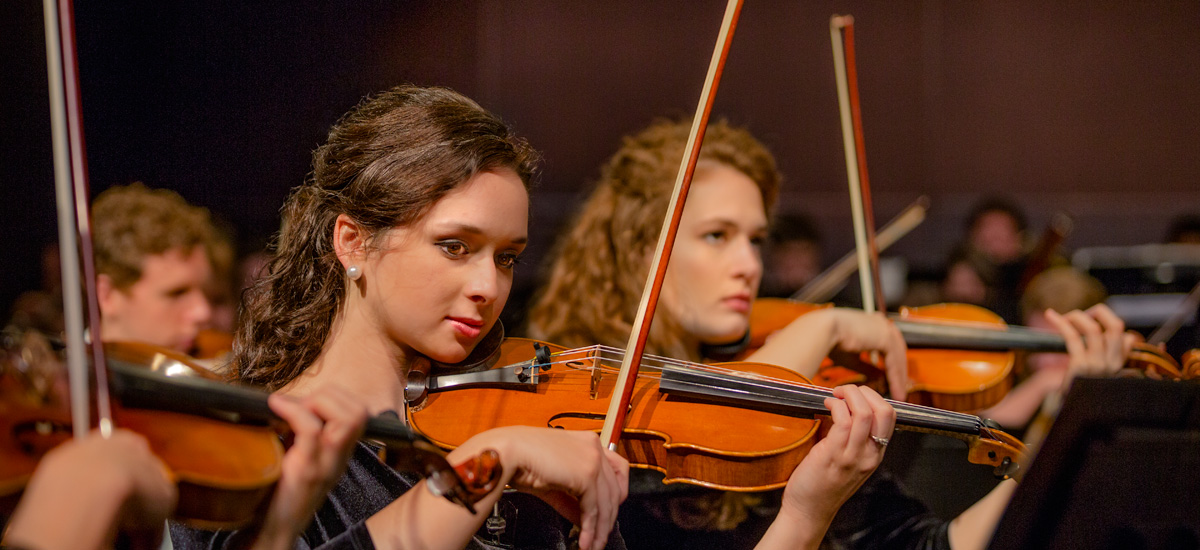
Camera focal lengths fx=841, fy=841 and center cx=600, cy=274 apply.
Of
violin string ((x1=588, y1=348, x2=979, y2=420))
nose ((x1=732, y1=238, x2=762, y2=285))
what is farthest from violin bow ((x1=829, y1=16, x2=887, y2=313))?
violin string ((x1=588, y1=348, x2=979, y2=420))

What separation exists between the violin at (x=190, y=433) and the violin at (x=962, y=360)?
3.46 feet

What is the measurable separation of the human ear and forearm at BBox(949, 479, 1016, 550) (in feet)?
3.33

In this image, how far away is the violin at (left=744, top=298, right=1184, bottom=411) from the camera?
66.7 inches

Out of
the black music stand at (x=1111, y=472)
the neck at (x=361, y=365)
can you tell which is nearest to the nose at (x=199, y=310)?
the neck at (x=361, y=365)

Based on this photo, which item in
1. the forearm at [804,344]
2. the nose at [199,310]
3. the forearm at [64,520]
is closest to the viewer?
the forearm at [64,520]

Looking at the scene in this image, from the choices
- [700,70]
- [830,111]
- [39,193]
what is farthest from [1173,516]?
[830,111]

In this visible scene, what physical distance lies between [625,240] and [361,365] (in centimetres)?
79

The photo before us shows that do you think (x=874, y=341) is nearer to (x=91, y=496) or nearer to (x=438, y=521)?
(x=438, y=521)

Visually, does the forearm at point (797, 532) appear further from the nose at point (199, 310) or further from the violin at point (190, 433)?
the nose at point (199, 310)

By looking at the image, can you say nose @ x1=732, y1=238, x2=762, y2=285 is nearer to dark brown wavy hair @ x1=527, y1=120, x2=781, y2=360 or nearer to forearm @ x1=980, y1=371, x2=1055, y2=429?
dark brown wavy hair @ x1=527, y1=120, x2=781, y2=360

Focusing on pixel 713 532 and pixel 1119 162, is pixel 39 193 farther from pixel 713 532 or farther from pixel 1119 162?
pixel 1119 162

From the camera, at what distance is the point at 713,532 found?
1396 millimetres

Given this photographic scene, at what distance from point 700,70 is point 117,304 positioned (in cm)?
244

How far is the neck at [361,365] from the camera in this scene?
3.70 feet
